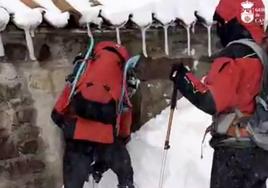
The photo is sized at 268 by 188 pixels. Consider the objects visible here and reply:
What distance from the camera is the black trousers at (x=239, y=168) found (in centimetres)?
380

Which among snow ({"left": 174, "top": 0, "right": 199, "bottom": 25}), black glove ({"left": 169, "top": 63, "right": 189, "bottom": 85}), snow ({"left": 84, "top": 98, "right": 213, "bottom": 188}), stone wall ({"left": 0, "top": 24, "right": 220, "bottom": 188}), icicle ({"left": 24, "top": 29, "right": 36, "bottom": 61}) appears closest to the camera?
black glove ({"left": 169, "top": 63, "right": 189, "bottom": 85})

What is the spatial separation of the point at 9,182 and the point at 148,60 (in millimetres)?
1441

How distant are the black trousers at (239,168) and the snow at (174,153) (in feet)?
2.71

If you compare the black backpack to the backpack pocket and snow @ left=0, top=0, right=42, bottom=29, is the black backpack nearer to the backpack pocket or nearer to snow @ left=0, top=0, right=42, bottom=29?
the backpack pocket

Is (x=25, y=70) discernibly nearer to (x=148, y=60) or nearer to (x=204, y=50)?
(x=148, y=60)

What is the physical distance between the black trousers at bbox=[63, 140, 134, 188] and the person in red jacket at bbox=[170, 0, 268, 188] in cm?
69

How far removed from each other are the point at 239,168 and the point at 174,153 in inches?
44.9

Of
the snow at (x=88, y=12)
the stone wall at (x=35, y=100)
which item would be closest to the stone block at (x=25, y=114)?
the stone wall at (x=35, y=100)

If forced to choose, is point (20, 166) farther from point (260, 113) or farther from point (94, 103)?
point (260, 113)

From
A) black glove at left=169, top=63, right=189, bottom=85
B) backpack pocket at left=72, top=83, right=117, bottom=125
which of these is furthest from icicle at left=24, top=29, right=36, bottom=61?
black glove at left=169, top=63, right=189, bottom=85

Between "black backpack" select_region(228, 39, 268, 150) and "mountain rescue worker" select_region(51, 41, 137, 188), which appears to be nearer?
"black backpack" select_region(228, 39, 268, 150)

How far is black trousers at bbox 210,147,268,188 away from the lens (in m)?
3.80

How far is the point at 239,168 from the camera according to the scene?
12.7 feet

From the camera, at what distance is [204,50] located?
17.5 ft
